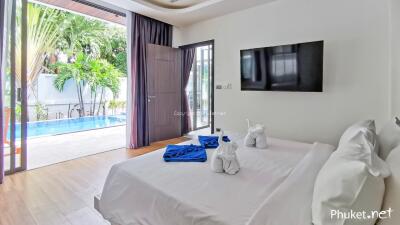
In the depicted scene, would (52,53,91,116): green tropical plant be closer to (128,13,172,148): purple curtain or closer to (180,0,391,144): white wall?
(128,13,172,148): purple curtain

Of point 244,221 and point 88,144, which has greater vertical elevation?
point 244,221

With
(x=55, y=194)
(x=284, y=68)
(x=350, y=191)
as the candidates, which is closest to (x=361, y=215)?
(x=350, y=191)

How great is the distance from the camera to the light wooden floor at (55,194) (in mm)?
2020

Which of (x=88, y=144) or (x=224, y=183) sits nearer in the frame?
(x=224, y=183)

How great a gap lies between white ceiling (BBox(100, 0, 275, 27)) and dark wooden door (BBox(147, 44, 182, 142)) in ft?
2.13

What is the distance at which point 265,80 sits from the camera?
11.1 ft

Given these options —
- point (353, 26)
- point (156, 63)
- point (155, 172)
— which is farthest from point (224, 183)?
point (156, 63)

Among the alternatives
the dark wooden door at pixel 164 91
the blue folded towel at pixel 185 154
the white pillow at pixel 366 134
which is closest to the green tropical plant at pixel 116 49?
the dark wooden door at pixel 164 91

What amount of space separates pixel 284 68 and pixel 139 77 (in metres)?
2.65

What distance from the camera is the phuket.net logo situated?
0.79 m

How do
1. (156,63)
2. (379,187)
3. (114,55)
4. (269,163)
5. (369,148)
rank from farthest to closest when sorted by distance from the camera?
(114,55) → (156,63) → (269,163) → (369,148) → (379,187)

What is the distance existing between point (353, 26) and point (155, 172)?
294 cm

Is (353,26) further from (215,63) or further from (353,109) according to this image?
(215,63)

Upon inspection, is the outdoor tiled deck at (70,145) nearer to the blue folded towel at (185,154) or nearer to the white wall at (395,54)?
the blue folded towel at (185,154)
